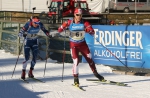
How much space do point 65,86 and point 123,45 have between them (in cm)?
400

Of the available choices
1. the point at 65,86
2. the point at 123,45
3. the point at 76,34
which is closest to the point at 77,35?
the point at 76,34

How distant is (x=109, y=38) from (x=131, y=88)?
4.15m

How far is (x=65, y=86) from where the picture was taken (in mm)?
10859

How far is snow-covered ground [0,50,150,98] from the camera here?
961cm

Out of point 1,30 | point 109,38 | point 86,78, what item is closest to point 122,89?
point 86,78

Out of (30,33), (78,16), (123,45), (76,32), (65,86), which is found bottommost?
(65,86)

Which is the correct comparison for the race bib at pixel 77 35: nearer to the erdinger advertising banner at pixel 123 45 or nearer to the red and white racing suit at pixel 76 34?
the red and white racing suit at pixel 76 34

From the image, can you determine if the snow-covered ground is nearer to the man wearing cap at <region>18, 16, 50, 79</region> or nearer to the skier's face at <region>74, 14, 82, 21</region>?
the man wearing cap at <region>18, 16, 50, 79</region>

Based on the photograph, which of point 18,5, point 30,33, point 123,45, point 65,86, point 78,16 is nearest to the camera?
point 78,16

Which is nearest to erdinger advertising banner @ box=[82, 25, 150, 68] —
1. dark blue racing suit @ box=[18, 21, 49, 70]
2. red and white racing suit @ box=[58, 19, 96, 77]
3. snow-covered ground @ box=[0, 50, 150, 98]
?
snow-covered ground @ box=[0, 50, 150, 98]

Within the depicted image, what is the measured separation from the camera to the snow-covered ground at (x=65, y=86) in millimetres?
9613

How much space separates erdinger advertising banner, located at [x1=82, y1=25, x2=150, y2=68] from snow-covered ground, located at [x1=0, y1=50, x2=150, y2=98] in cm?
56

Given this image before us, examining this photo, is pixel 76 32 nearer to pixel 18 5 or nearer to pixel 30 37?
pixel 30 37

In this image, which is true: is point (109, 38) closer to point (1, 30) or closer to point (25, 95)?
point (25, 95)
